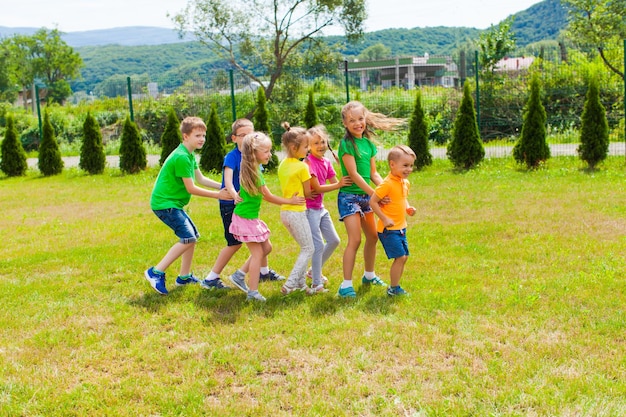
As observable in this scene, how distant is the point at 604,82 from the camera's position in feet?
55.7

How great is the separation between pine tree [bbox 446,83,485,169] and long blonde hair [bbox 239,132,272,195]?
30.6 ft

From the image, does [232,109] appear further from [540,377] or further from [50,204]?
[540,377]

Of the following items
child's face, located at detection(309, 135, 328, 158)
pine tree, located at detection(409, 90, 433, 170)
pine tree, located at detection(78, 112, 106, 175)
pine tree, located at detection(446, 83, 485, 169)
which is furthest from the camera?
pine tree, located at detection(78, 112, 106, 175)

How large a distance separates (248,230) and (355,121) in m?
1.37

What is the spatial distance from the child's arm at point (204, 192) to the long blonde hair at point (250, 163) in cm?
18

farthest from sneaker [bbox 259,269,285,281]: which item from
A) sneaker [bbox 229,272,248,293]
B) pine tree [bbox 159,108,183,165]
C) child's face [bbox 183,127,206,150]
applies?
pine tree [bbox 159,108,183,165]

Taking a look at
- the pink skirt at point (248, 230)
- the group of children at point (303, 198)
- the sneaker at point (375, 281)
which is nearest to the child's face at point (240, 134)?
the group of children at point (303, 198)

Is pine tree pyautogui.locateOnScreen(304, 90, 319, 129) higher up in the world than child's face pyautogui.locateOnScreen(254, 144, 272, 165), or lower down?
higher up

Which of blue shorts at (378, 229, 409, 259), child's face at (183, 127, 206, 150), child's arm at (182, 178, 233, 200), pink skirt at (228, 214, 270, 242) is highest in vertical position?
child's face at (183, 127, 206, 150)

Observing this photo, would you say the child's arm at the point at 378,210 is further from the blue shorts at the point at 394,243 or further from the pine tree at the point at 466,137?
the pine tree at the point at 466,137

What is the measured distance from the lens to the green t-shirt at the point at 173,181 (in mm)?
5727

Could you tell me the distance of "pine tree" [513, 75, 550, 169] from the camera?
43.9 ft

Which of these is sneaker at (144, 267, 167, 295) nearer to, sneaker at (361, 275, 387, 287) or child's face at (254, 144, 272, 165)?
child's face at (254, 144, 272, 165)

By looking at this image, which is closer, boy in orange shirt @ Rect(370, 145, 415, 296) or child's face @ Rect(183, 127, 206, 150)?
boy in orange shirt @ Rect(370, 145, 415, 296)
